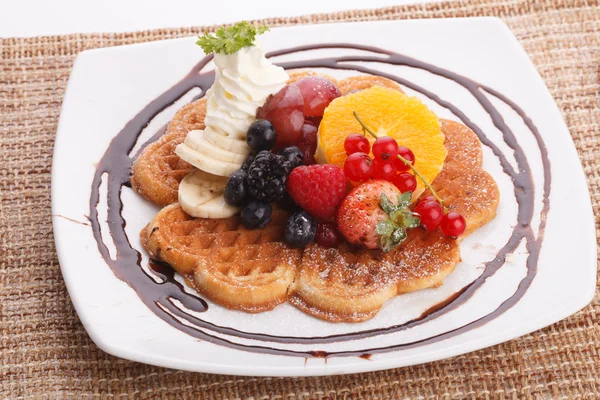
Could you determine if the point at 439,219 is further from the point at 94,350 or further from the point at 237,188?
the point at 94,350

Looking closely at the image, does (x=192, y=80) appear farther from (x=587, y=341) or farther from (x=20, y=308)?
(x=587, y=341)

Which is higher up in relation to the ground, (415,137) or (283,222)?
(415,137)

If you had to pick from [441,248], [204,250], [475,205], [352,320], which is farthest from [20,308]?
[475,205]

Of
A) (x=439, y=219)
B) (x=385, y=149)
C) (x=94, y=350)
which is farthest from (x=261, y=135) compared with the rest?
(x=94, y=350)

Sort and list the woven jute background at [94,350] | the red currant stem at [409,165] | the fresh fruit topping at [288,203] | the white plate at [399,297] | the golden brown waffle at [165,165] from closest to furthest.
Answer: the white plate at [399,297] < the woven jute background at [94,350] < the red currant stem at [409,165] < the fresh fruit topping at [288,203] < the golden brown waffle at [165,165]

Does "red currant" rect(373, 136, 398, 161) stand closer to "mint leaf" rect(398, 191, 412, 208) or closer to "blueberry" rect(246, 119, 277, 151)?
"mint leaf" rect(398, 191, 412, 208)

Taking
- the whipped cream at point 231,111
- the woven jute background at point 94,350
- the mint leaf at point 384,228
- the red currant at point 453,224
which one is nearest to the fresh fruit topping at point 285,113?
the whipped cream at point 231,111

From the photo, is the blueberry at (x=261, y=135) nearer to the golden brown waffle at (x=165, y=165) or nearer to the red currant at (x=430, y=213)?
the golden brown waffle at (x=165, y=165)
